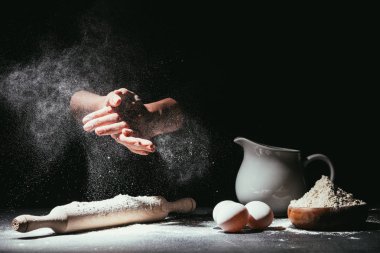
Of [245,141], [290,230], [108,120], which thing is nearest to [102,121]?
[108,120]

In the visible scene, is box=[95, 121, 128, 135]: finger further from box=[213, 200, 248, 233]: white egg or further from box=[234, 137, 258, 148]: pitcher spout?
box=[213, 200, 248, 233]: white egg

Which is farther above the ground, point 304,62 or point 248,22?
point 248,22

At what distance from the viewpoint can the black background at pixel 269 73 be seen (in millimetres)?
2141

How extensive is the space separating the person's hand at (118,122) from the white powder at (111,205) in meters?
0.17

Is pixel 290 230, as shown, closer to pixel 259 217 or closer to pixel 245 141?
pixel 259 217

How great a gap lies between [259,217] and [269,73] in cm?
101

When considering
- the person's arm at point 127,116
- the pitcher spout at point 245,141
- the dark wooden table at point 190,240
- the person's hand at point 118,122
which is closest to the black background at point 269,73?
the person's arm at point 127,116

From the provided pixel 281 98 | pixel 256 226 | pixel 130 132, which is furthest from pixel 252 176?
pixel 281 98

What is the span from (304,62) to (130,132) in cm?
96

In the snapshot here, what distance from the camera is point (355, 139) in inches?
84.7

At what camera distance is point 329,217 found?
1254 millimetres

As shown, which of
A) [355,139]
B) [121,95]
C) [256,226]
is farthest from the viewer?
[355,139]

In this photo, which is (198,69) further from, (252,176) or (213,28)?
(252,176)

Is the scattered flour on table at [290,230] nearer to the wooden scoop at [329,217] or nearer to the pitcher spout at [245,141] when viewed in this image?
the wooden scoop at [329,217]
